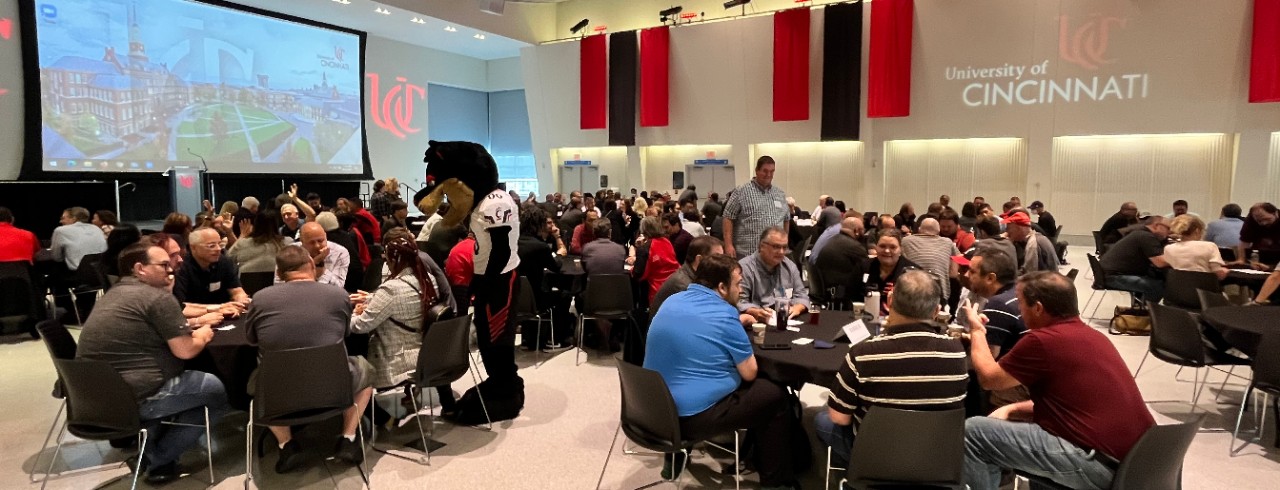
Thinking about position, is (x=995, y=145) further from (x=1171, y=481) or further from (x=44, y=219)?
(x=44, y=219)

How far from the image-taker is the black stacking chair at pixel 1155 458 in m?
2.35

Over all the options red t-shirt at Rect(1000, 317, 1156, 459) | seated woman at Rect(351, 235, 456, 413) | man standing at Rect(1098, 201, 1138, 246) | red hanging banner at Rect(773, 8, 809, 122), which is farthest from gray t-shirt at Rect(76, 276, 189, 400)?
red hanging banner at Rect(773, 8, 809, 122)

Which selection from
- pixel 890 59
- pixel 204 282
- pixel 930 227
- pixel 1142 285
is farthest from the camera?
pixel 890 59

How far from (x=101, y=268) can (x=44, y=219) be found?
6086 mm

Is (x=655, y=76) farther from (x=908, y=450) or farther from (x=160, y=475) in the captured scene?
(x=908, y=450)

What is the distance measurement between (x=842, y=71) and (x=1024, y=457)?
13.8m

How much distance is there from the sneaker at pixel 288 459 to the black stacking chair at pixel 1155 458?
370cm

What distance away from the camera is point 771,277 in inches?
178

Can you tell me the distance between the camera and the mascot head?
4.54m

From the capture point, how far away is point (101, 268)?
252 inches

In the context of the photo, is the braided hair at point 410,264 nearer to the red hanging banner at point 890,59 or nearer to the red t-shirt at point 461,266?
the red t-shirt at point 461,266

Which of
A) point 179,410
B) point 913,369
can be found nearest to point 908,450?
point 913,369

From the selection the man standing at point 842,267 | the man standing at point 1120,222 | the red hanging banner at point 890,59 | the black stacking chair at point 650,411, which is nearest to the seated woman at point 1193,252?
the man standing at point 842,267

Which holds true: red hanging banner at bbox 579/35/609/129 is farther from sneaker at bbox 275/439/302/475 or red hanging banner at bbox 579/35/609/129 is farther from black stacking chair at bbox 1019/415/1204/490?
black stacking chair at bbox 1019/415/1204/490
